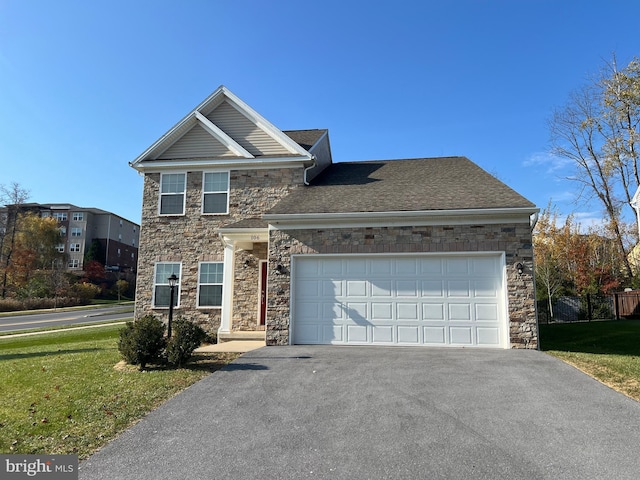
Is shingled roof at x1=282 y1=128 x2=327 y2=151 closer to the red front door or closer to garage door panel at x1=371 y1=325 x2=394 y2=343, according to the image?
the red front door

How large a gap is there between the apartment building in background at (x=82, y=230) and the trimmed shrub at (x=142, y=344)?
51076mm

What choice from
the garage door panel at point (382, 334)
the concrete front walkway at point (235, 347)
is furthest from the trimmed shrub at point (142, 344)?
the garage door panel at point (382, 334)

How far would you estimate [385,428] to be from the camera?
494cm

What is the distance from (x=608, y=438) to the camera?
15.1 feet

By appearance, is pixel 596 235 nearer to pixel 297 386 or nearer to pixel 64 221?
pixel 297 386

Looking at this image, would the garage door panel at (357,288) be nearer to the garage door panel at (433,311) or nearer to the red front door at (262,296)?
the garage door panel at (433,311)

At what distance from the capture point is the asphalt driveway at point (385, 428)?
3947 mm

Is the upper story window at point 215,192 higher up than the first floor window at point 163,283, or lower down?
Result: higher up

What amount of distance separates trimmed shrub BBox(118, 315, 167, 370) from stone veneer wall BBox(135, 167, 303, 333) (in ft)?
16.7

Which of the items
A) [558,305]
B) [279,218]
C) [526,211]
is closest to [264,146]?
[279,218]

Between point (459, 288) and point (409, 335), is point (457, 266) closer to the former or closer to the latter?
point (459, 288)

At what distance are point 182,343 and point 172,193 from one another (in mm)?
7723

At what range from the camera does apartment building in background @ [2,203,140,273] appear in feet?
175

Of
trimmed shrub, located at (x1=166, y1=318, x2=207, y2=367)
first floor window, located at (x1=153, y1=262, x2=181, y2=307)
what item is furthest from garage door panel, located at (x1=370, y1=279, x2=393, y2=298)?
first floor window, located at (x1=153, y1=262, x2=181, y2=307)
